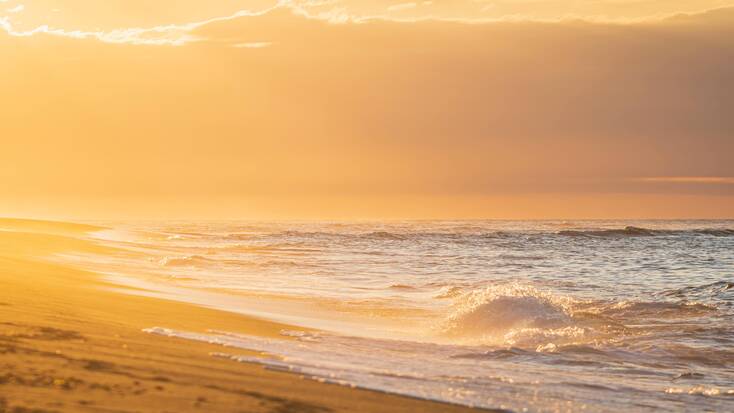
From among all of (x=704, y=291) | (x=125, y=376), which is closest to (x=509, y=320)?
(x=704, y=291)

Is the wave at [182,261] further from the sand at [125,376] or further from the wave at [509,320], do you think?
the sand at [125,376]

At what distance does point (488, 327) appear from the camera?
A: 44.8 ft

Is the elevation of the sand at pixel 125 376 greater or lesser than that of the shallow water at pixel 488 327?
greater

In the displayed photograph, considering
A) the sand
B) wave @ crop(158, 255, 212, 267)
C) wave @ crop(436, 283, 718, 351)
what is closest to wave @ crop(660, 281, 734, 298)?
wave @ crop(436, 283, 718, 351)

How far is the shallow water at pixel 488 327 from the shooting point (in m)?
7.72

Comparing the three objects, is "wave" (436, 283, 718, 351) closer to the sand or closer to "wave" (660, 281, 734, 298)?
"wave" (660, 281, 734, 298)

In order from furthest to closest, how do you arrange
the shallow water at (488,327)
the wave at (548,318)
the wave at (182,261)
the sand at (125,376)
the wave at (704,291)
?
the wave at (182,261)
the wave at (704,291)
the wave at (548,318)
the shallow water at (488,327)
the sand at (125,376)

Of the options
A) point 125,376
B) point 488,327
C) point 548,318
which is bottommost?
point 488,327

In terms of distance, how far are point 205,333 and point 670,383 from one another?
18.0 feet

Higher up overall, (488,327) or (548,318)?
(548,318)

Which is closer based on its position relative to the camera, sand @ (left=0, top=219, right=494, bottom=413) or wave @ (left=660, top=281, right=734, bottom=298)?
sand @ (left=0, top=219, right=494, bottom=413)

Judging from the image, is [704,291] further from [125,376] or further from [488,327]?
[125,376]

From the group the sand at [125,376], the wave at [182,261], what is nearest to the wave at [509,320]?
the sand at [125,376]

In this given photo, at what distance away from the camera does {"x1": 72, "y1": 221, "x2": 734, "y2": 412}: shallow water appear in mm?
7723
